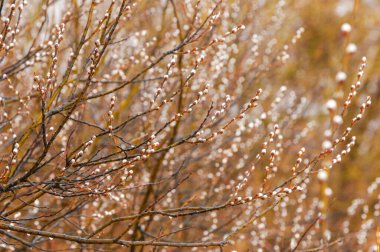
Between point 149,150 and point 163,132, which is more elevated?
point 163,132

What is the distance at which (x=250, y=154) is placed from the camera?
689 centimetres

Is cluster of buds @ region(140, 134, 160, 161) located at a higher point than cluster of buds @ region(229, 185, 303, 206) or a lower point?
higher

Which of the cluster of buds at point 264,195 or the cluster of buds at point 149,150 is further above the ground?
the cluster of buds at point 149,150

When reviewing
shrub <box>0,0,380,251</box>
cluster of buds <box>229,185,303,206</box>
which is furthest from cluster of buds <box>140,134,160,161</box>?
cluster of buds <box>229,185,303,206</box>

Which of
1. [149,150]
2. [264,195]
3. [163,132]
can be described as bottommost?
[264,195]

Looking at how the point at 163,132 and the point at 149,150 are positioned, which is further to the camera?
the point at 163,132

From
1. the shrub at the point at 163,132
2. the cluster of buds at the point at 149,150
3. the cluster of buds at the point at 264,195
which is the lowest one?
the cluster of buds at the point at 264,195

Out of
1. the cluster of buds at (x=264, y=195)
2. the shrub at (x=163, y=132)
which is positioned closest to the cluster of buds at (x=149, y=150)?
the shrub at (x=163, y=132)

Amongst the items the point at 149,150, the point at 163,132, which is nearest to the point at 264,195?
the point at 149,150

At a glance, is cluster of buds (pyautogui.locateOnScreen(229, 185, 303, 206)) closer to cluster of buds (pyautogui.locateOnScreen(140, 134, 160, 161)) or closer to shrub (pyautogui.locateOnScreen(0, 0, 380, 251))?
shrub (pyautogui.locateOnScreen(0, 0, 380, 251))

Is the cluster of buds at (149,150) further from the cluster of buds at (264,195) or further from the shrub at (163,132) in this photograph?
the cluster of buds at (264,195)

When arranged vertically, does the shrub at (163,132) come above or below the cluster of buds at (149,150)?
above

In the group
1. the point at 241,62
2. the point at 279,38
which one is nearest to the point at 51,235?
the point at 241,62

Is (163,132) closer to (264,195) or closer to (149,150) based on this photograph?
(149,150)
